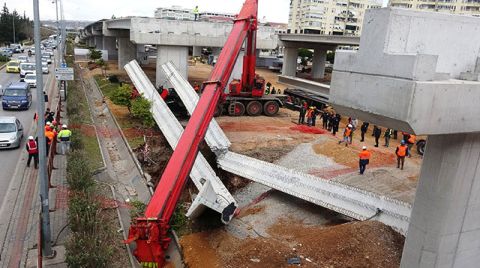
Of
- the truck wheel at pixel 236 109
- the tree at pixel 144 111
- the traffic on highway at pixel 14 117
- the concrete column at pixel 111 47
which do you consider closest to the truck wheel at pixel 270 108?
the truck wheel at pixel 236 109

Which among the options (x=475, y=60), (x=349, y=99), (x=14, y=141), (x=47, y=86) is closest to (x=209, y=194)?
(x=349, y=99)

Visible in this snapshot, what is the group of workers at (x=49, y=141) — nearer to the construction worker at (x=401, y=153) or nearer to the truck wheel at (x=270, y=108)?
the truck wheel at (x=270, y=108)

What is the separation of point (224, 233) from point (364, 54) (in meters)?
8.13

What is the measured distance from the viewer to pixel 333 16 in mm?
97375

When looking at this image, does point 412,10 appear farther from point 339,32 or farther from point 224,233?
point 339,32

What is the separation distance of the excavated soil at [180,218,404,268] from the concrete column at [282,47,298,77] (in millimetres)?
42636

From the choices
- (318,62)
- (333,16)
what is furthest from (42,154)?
(333,16)

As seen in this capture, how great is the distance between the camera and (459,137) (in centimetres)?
743

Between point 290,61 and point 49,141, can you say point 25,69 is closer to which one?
point 49,141

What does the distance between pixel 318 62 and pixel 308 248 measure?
4679 centimetres

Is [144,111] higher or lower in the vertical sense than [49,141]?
higher

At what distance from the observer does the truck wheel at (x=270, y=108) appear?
94.1 ft

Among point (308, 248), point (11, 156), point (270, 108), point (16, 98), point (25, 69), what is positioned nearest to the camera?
point (308, 248)

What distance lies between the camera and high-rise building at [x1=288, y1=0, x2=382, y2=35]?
317ft
